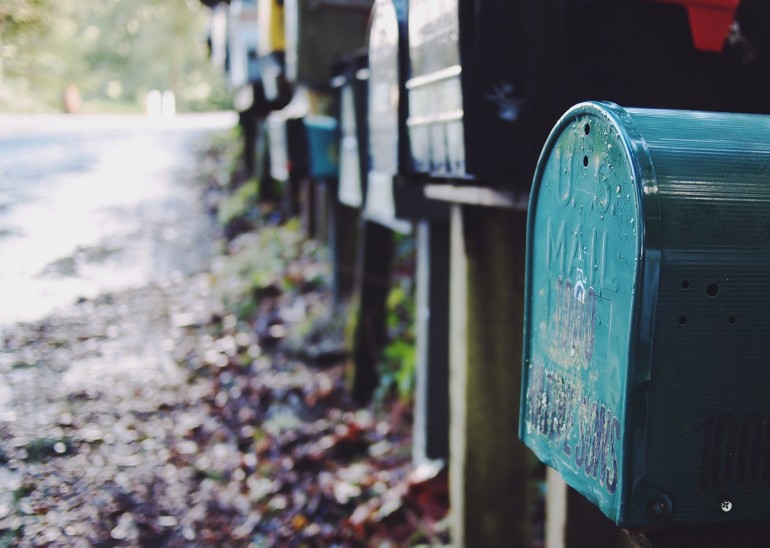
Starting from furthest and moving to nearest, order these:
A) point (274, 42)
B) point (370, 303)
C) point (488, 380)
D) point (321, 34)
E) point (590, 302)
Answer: point (274, 42) < point (370, 303) < point (321, 34) < point (488, 380) < point (590, 302)

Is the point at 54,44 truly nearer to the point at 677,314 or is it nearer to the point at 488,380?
the point at 488,380

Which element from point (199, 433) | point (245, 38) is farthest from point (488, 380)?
point (245, 38)

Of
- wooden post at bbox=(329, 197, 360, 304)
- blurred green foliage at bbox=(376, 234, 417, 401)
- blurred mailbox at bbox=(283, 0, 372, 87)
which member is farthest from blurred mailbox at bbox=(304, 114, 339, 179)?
blurred green foliage at bbox=(376, 234, 417, 401)

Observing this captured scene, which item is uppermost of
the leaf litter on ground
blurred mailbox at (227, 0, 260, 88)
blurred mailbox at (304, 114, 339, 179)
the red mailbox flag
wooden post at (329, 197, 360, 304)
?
blurred mailbox at (227, 0, 260, 88)

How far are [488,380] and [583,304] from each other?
5.13ft

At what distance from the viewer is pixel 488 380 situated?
3002 millimetres

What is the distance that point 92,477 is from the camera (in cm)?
282

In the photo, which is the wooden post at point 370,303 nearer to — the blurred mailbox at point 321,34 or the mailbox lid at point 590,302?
the blurred mailbox at point 321,34

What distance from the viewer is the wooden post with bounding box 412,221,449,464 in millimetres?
3793

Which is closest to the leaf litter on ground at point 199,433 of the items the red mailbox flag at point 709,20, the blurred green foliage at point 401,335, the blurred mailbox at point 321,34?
the blurred green foliage at point 401,335

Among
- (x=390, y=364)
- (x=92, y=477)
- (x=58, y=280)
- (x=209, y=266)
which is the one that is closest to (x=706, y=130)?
(x=92, y=477)

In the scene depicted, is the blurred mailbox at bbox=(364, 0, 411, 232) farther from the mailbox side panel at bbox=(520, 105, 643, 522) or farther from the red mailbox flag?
the mailbox side panel at bbox=(520, 105, 643, 522)

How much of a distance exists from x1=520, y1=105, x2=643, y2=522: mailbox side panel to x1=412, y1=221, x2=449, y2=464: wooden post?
204 centimetres

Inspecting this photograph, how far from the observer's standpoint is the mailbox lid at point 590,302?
4.22 feet
